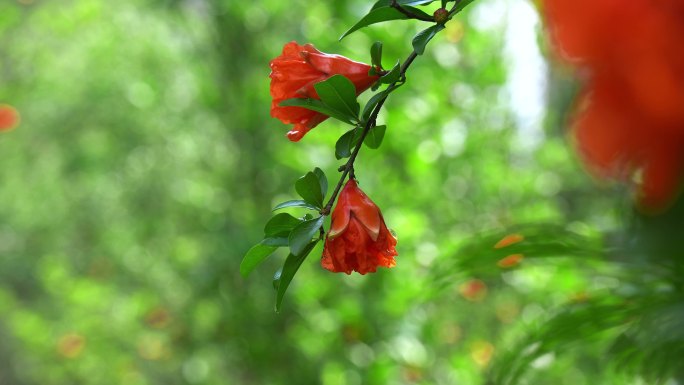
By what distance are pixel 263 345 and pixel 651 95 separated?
209cm

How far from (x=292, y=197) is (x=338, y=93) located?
1705 mm

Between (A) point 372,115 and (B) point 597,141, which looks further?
(A) point 372,115

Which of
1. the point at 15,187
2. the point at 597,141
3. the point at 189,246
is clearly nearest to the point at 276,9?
the point at 189,246

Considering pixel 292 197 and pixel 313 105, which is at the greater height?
pixel 292 197

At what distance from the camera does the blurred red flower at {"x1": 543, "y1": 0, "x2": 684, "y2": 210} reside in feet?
0.77

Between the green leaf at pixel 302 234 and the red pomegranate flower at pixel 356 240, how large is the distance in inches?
1.0

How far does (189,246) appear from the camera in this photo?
3.20 metres

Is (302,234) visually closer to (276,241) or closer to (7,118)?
(276,241)

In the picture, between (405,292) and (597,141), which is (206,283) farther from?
(597,141)

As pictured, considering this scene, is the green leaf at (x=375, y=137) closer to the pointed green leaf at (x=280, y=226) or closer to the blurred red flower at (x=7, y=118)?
the pointed green leaf at (x=280, y=226)

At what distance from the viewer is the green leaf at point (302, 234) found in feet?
1.61

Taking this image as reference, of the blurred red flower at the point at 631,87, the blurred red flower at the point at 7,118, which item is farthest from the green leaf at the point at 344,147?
the blurred red flower at the point at 7,118

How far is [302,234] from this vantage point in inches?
19.7

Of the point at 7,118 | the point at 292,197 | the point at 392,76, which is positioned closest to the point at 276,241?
the point at 392,76
